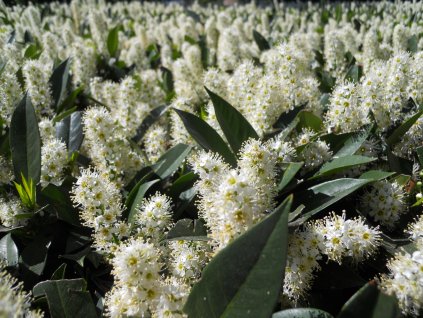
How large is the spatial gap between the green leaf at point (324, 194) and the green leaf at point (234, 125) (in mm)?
400

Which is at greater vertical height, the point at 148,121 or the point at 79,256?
the point at 148,121

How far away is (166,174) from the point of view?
1.95 m

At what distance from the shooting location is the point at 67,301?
1.34 metres

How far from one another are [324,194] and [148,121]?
1.38 metres

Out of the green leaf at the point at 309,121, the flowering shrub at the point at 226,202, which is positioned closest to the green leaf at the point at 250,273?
the flowering shrub at the point at 226,202

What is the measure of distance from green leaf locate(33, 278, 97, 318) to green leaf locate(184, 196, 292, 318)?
0.45 m

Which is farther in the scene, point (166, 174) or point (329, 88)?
point (329, 88)

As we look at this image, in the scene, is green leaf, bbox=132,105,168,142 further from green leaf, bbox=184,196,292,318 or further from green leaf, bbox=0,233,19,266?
green leaf, bbox=184,196,292,318

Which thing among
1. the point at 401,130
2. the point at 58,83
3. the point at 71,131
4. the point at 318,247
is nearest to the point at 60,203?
the point at 71,131

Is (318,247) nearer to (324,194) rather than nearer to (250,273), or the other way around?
(324,194)

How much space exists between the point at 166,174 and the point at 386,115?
110cm

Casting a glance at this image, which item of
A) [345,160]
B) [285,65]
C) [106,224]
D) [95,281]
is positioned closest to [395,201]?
[345,160]

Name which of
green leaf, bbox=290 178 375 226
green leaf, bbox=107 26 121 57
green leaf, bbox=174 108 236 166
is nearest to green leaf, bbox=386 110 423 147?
green leaf, bbox=290 178 375 226

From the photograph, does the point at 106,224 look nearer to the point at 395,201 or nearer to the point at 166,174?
the point at 166,174
